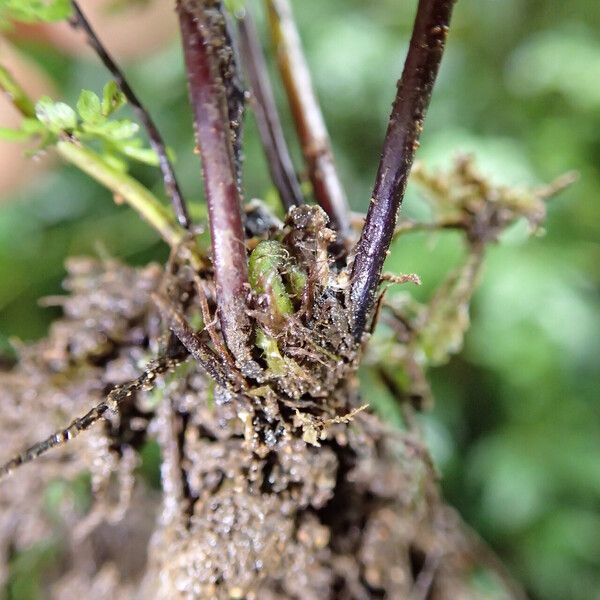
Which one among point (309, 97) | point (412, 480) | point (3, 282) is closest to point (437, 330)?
point (412, 480)

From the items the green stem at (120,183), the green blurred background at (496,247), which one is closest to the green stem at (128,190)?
the green stem at (120,183)

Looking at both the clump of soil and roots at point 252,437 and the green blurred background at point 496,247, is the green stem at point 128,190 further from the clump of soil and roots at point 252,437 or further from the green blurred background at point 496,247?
the green blurred background at point 496,247

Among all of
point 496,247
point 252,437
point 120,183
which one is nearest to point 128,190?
point 120,183

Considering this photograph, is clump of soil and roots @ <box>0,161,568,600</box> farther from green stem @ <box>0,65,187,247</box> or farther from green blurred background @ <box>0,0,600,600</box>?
green blurred background @ <box>0,0,600,600</box>

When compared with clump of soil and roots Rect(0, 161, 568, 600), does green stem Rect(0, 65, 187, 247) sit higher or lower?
higher

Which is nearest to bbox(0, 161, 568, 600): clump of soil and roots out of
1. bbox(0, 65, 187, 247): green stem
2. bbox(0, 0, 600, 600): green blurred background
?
bbox(0, 65, 187, 247): green stem

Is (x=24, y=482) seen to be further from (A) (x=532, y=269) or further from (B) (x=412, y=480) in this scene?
(A) (x=532, y=269)
